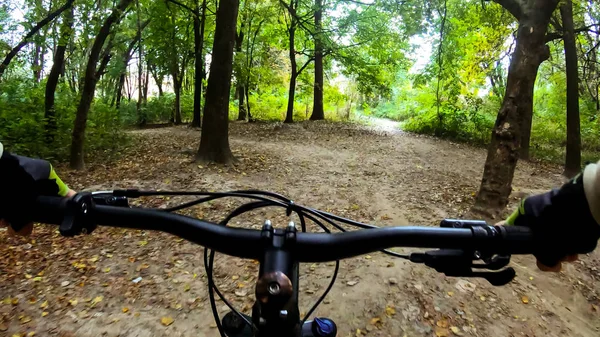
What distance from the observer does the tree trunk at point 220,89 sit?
8414 mm

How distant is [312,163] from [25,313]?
23.5 ft

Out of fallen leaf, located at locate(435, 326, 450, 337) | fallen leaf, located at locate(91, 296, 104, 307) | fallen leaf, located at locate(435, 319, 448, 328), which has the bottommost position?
fallen leaf, located at locate(91, 296, 104, 307)

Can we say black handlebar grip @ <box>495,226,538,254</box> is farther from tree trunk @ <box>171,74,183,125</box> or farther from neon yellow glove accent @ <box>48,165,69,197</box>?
tree trunk @ <box>171,74,183,125</box>

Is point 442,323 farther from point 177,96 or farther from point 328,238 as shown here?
point 177,96

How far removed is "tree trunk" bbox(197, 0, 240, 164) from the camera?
27.6ft

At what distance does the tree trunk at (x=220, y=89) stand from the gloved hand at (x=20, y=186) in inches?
295

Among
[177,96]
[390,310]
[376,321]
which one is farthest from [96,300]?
[177,96]

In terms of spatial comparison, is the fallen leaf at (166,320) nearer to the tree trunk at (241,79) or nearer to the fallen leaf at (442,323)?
the fallen leaf at (442,323)

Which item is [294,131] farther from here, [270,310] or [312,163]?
[270,310]

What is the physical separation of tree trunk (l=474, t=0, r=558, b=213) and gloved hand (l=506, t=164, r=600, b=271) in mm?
5183

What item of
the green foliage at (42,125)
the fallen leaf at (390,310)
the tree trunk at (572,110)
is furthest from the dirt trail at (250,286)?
the tree trunk at (572,110)

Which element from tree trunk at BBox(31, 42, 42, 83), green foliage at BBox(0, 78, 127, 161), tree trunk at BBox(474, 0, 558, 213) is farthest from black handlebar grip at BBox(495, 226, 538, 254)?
tree trunk at BBox(31, 42, 42, 83)

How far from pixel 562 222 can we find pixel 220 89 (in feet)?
26.8

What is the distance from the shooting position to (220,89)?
848 cm
